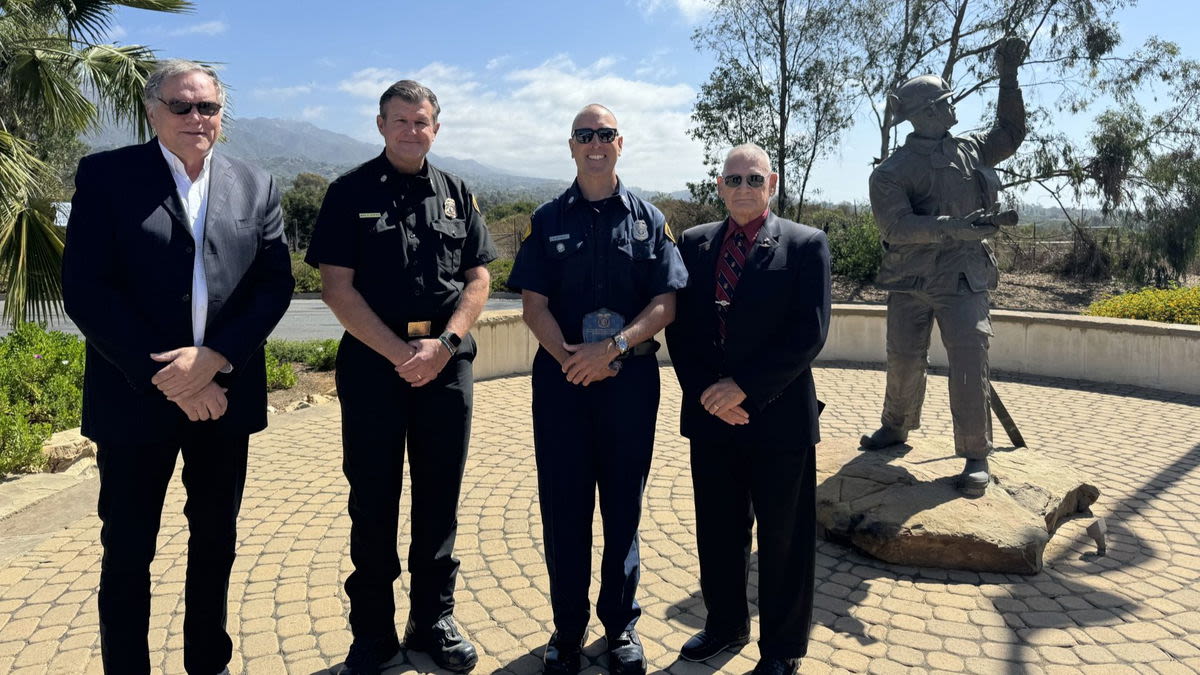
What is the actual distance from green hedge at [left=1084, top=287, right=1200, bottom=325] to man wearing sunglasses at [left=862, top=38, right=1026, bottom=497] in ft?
20.5

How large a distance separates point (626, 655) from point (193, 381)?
1789 millimetres

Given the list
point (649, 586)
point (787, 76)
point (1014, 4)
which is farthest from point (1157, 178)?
point (649, 586)

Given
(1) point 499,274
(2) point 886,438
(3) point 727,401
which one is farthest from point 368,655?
(1) point 499,274

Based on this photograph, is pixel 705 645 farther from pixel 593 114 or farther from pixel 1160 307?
pixel 1160 307

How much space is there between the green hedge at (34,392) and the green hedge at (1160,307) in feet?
35.2

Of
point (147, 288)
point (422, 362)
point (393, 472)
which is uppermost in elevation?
point (147, 288)

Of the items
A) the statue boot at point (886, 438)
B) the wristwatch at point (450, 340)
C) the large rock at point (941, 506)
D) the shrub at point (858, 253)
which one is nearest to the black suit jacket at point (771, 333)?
the wristwatch at point (450, 340)

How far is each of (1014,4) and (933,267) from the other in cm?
1836

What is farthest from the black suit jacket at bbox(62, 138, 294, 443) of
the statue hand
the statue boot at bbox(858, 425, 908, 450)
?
the statue hand

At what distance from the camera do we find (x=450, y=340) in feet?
9.23

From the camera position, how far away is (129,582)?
2504mm

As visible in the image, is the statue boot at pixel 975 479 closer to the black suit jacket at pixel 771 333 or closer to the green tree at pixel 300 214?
the black suit jacket at pixel 771 333

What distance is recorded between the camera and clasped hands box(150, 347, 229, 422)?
7.72 ft

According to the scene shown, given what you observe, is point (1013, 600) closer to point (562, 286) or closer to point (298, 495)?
point (562, 286)
